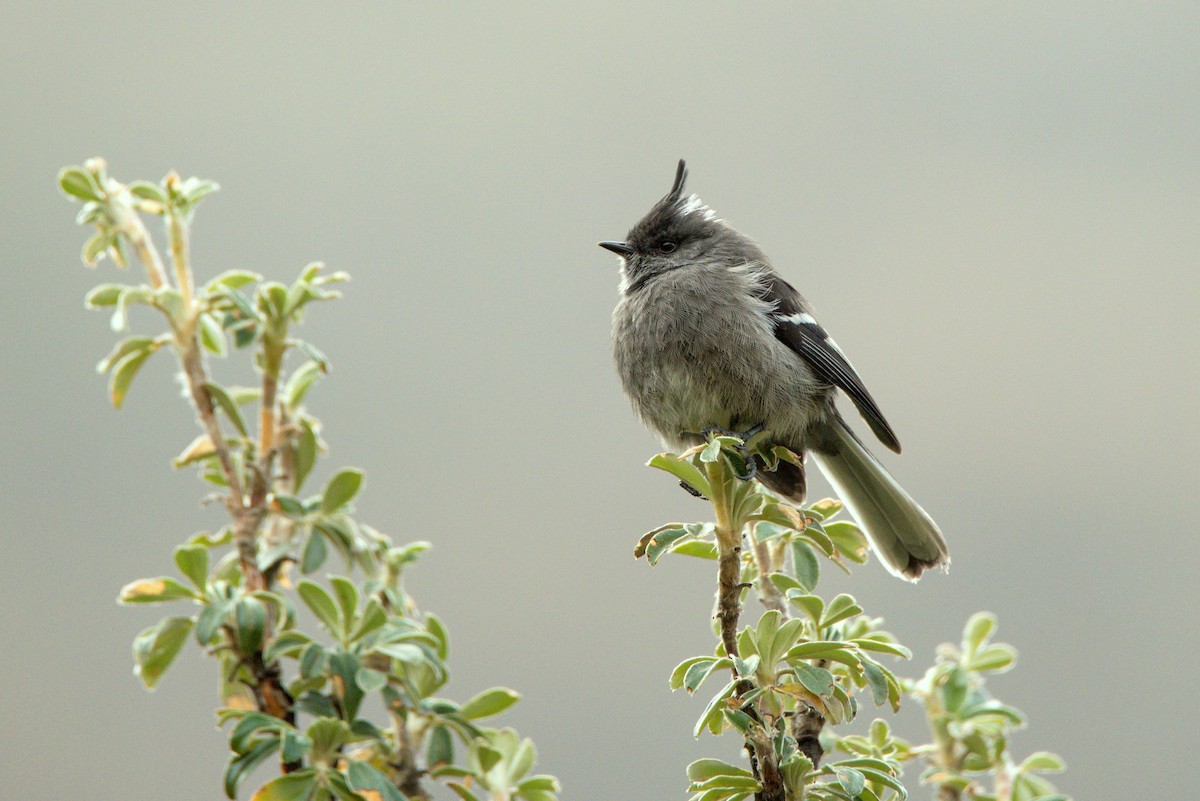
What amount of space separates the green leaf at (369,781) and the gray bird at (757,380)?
2.09 m

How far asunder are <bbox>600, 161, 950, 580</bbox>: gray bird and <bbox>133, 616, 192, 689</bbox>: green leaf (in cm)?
212

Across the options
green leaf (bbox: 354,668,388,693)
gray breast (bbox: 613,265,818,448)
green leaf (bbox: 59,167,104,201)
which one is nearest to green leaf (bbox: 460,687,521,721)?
green leaf (bbox: 354,668,388,693)

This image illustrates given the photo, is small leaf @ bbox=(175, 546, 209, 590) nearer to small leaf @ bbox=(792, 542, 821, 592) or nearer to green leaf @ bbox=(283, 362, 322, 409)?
green leaf @ bbox=(283, 362, 322, 409)

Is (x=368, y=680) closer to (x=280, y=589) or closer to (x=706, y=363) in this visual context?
(x=280, y=589)

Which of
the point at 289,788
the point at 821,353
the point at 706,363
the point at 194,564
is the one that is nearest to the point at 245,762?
the point at 289,788

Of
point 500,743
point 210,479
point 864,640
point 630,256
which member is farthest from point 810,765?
point 630,256

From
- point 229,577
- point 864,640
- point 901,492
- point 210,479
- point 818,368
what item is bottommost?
point 864,640

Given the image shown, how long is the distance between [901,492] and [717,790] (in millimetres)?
2182

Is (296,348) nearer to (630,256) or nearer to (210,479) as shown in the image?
(210,479)

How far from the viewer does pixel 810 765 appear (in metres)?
1.68

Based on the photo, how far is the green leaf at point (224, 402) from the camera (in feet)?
6.02

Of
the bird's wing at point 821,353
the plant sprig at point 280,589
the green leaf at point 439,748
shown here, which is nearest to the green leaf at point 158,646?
the plant sprig at point 280,589

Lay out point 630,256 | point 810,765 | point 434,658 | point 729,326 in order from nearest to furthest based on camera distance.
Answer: point 810,765 < point 434,658 < point 729,326 < point 630,256

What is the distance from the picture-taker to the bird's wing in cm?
401
